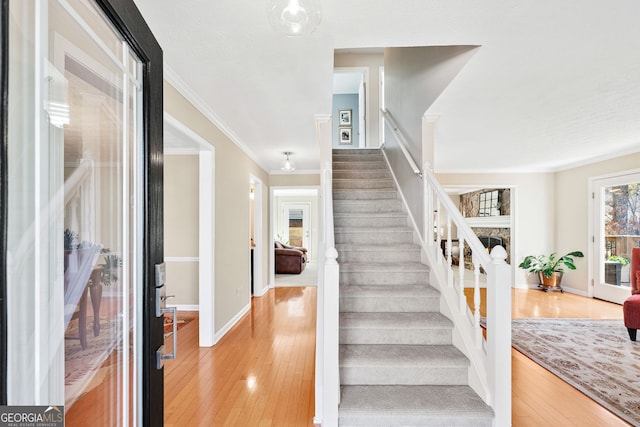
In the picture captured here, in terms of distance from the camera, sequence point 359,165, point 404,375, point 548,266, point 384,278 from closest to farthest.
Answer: point 404,375 → point 384,278 → point 359,165 → point 548,266

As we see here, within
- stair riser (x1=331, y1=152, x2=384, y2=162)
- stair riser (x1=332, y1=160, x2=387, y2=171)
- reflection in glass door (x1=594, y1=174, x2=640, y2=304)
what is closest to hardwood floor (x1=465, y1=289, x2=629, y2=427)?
stair riser (x1=332, y1=160, x2=387, y2=171)

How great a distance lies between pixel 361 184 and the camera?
13.7 feet

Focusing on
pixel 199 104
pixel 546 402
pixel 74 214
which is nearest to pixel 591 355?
pixel 546 402

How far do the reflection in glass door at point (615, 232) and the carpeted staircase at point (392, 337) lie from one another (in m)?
3.79

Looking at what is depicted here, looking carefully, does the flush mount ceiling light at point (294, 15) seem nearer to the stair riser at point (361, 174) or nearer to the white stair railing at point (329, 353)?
the white stair railing at point (329, 353)

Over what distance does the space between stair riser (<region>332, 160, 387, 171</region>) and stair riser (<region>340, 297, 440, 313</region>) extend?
7.66 feet

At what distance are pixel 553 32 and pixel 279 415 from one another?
2779 millimetres

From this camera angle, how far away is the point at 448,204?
8.31 ft

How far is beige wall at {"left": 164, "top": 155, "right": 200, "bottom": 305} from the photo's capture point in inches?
187

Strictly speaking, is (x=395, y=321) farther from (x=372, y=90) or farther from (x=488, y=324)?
(x=372, y=90)

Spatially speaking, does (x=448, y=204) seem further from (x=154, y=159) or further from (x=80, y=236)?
(x=80, y=236)

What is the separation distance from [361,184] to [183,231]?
275 cm

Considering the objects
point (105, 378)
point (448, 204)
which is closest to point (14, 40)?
point (105, 378)

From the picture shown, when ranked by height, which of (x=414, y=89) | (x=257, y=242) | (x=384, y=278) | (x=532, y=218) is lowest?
(x=384, y=278)
